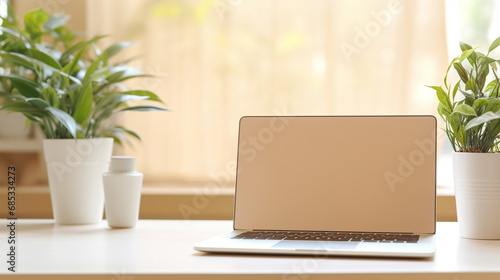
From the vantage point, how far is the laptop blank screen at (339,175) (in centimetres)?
110

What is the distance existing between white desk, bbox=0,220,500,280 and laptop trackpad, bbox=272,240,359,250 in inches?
1.3

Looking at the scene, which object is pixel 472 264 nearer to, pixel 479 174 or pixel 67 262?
pixel 479 174

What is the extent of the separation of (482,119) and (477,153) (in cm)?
9

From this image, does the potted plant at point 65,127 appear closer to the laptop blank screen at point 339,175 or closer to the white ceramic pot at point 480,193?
the laptop blank screen at point 339,175

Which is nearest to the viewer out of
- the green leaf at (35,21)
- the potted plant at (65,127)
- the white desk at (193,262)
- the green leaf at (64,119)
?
the white desk at (193,262)

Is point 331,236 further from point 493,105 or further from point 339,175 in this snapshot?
point 493,105

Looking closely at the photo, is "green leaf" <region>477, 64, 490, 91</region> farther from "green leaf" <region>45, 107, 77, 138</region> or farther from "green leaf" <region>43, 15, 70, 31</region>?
"green leaf" <region>43, 15, 70, 31</region>

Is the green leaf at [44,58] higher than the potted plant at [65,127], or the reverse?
the green leaf at [44,58]

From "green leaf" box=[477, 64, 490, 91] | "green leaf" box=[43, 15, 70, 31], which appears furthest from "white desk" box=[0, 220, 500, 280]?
"green leaf" box=[43, 15, 70, 31]

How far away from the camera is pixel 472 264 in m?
0.83

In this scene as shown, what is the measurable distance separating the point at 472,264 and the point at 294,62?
4.58 ft

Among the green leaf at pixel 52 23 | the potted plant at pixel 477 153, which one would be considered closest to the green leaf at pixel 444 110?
the potted plant at pixel 477 153

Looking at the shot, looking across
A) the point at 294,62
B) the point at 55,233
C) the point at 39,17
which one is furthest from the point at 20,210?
the point at 294,62

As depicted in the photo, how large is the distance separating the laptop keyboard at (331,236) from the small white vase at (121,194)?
0.30 m
